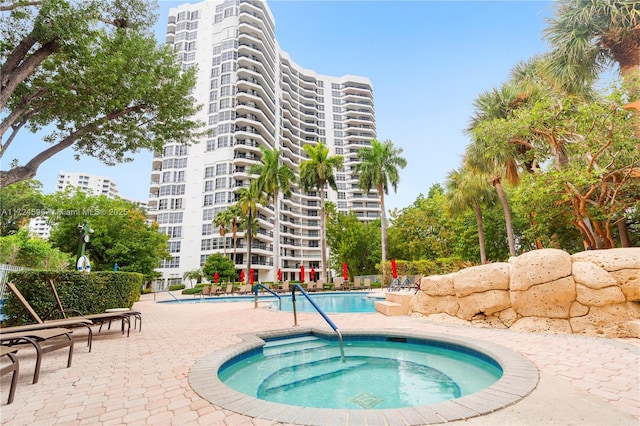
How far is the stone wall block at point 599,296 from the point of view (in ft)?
18.4

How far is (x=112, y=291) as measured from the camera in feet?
29.1

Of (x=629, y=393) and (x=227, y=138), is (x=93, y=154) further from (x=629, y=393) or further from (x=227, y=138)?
(x=227, y=138)

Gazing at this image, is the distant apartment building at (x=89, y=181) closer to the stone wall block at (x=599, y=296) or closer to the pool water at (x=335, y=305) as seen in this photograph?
the pool water at (x=335, y=305)

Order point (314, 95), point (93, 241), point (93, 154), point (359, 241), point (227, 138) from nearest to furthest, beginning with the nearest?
1. point (93, 154)
2. point (93, 241)
3. point (359, 241)
4. point (227, 138)
5. point (314, 95)

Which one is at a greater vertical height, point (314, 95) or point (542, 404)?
point (314, 95)

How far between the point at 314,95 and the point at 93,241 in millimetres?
63482

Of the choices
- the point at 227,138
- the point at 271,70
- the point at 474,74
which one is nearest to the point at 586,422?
the point at 474,74

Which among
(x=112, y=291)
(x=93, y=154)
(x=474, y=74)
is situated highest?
(x=474, y=74)

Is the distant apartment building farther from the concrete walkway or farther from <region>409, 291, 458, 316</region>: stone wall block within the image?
<region>409, 291, 458, 316</region>: stone wall block

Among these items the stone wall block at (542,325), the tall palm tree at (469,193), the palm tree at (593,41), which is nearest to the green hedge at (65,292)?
the stone wall block at (542,325)

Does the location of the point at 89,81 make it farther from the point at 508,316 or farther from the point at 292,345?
the point at 508,316

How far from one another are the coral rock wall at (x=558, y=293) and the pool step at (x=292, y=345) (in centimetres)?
384

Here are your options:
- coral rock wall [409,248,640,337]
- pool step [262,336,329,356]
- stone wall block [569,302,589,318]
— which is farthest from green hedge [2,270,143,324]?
stone wall block [569,302,589,318]

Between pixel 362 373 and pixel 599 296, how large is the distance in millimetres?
5026
